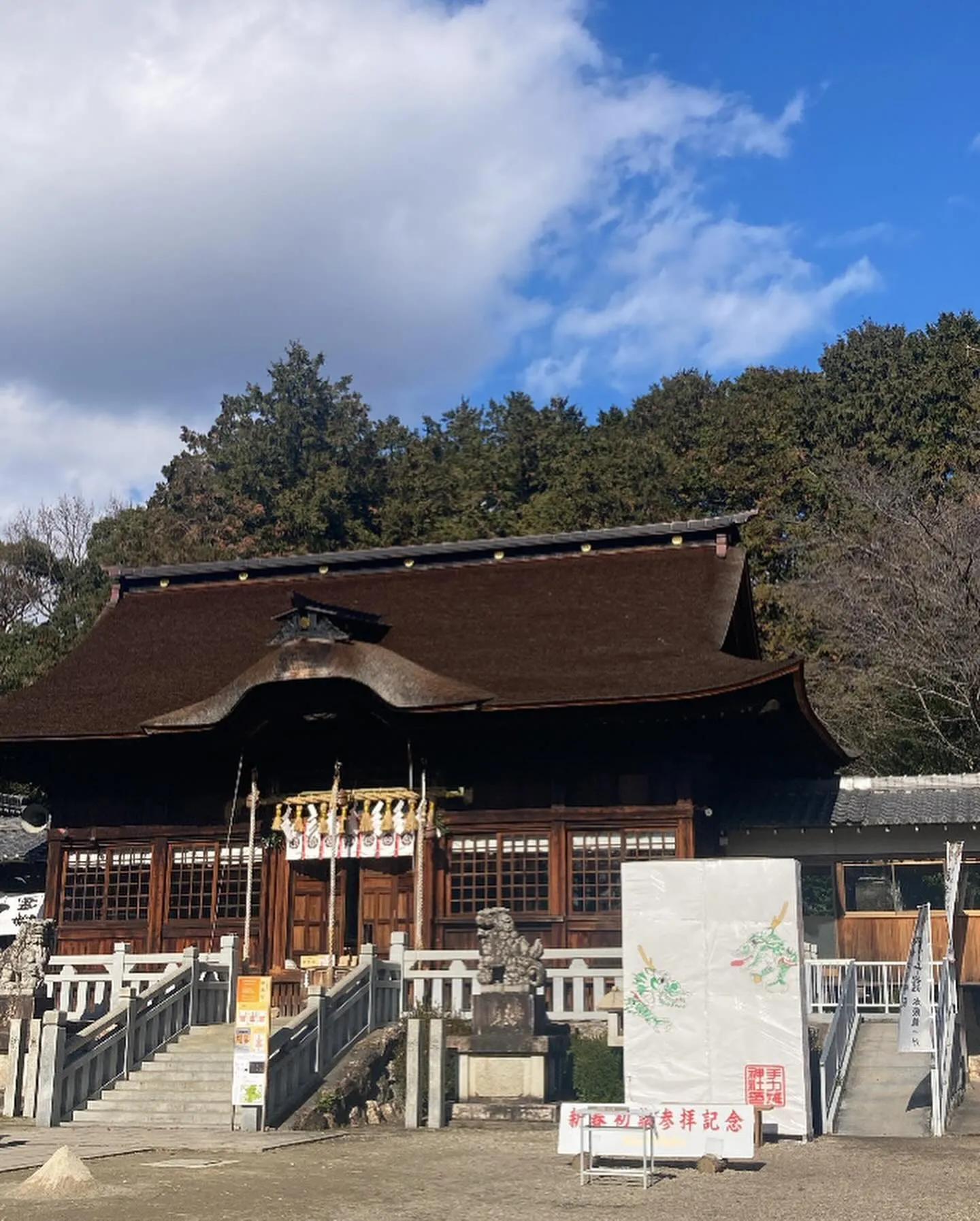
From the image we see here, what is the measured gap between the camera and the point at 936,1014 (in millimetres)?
14734

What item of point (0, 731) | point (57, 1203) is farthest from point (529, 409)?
point (57, 1203)

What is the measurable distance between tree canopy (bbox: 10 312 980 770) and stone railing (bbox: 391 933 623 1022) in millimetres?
15884

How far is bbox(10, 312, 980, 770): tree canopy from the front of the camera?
33531 millimetres

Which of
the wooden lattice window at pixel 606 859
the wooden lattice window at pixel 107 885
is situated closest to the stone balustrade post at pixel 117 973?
the wooden lattice window at pixel 107 885

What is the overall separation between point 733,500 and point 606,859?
2893cm

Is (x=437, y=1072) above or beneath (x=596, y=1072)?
above

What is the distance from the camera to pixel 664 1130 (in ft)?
38.9

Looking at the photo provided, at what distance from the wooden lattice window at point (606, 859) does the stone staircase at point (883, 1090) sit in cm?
428

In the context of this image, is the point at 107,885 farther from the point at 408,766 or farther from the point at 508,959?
the point at 508,959

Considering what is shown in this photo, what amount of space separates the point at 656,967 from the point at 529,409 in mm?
56032

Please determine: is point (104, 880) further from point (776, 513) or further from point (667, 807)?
point (776, 513)

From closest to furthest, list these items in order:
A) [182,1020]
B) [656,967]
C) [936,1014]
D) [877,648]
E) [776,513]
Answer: [656,967], [936,1014], [182,1020], [877,648], [776,513]

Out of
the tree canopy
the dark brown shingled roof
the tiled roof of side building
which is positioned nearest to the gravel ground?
the dark brown shingled roof

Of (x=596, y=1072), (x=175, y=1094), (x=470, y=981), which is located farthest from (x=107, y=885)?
(x=596, y=1072)
